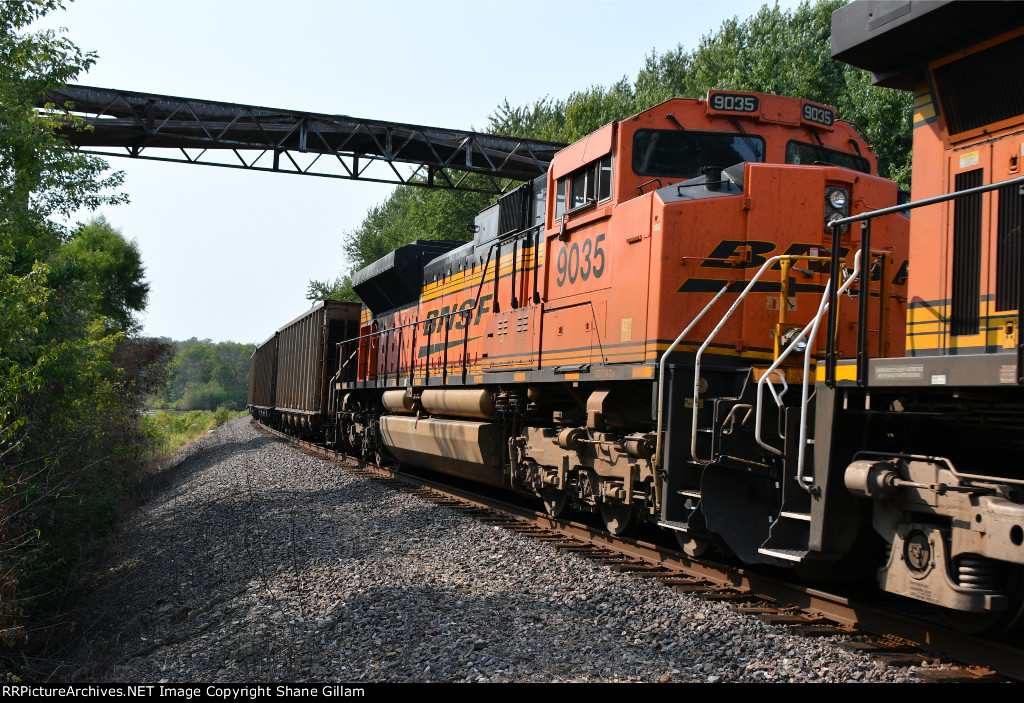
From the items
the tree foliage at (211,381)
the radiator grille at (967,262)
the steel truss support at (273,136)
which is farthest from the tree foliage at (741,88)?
the tree foliage at (211,381)

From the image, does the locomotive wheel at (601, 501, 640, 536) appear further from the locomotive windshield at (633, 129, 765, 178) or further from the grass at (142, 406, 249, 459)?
the grass at (142, 406, 249, 459)

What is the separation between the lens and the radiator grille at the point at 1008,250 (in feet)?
13.9

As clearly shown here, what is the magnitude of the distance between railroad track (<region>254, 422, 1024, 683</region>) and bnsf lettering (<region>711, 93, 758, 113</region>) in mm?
3995

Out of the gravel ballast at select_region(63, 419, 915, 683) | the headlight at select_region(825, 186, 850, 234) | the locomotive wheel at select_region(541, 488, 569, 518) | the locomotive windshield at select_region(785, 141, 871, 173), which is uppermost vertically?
the locomotive windshield at select_region(785, 141, 871, 173)

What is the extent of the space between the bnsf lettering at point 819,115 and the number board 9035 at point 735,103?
0.47 metres

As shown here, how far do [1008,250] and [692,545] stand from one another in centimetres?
345

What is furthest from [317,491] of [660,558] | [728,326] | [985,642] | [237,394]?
[237,394]

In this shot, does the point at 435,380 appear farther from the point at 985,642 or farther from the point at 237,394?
the point at 237,394

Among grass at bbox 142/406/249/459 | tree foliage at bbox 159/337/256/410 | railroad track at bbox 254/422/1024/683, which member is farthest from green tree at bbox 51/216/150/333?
tree foliage at bbox 159/337/256/410

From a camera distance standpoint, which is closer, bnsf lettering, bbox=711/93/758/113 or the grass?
bnsf lettering, bbox=711/93/758/113

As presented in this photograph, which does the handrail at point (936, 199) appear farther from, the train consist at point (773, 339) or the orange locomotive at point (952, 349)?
the train consist at point (773, 339)

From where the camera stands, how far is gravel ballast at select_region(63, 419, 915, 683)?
4.60 m

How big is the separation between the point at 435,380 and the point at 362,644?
711 cm

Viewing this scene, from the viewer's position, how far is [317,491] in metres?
12.2
